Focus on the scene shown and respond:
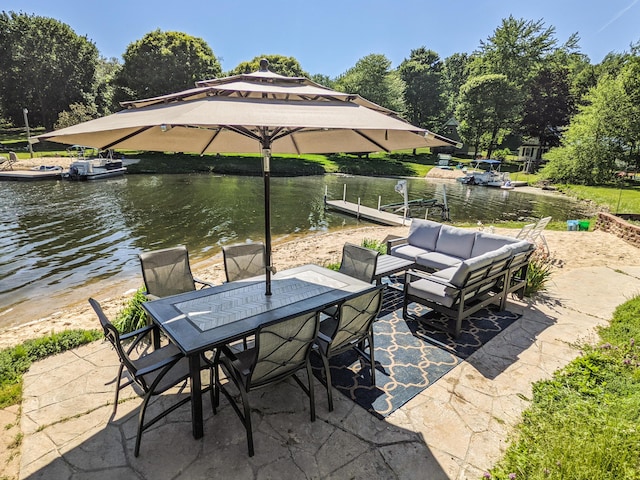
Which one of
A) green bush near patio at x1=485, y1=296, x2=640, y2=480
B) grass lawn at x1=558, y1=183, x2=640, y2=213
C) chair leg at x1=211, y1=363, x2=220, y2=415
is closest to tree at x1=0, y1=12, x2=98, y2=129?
chair leg at x1=211, y1=363, x2=220, y2=415

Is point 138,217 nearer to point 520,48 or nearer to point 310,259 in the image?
point 310,259

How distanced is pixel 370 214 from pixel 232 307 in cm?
1208

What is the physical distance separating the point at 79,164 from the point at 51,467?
83.1ft

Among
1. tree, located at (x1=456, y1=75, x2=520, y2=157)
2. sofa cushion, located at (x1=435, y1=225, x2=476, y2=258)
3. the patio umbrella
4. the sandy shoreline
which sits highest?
tree, located at (x1=456, y1=75, x2=520, y2=157)

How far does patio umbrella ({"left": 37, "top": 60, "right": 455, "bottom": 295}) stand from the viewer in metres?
2.20

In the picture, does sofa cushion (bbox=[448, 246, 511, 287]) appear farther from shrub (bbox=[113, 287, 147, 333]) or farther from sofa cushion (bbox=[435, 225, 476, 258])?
shrub (bbox=[113, 287, 147, 333])

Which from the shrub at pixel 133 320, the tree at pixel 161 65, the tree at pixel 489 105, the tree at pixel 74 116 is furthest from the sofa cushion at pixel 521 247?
the tree at pixel 489 105

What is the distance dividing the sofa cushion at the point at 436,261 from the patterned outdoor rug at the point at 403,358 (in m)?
1.00

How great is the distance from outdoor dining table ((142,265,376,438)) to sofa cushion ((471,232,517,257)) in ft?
10.0

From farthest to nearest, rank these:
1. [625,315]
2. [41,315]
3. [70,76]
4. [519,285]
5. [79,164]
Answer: [70,76] < [79,164] < [41,315] < [519,285] < [625,315]

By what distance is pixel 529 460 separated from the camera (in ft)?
7.63

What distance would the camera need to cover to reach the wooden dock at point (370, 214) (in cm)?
1327

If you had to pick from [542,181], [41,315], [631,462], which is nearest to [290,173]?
[542,181]

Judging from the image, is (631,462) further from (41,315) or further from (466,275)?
(41,315)
